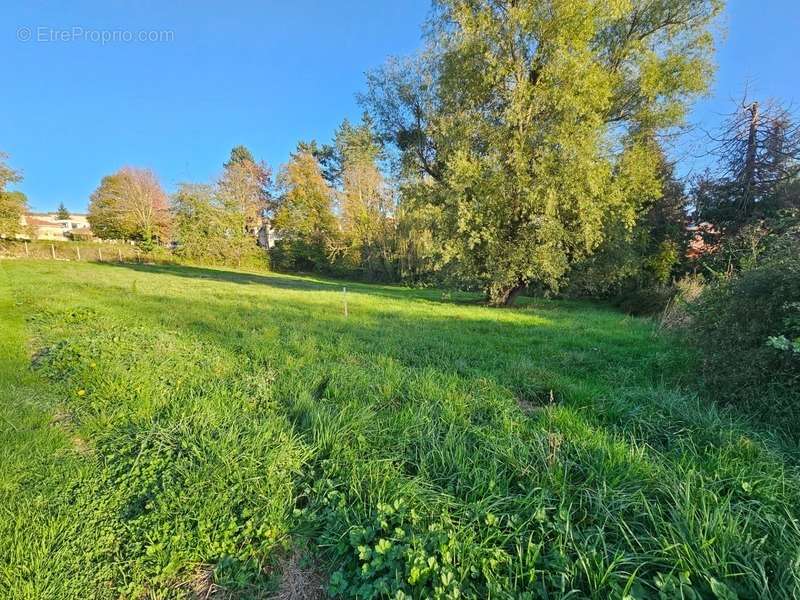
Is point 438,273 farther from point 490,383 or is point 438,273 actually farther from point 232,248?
point 232,248

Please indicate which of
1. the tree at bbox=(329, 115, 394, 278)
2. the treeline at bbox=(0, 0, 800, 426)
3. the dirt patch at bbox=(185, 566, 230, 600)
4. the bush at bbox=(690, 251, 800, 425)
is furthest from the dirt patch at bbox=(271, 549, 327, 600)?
the tree at bbox=(329, 115, 394, 278)

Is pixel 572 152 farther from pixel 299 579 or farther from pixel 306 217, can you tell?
pixel 306 217

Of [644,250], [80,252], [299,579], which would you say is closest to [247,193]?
[80,252]

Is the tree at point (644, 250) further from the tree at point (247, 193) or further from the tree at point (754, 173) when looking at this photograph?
the tree at point (247, 193)

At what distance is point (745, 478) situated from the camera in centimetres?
203

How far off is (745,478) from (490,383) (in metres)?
2.05

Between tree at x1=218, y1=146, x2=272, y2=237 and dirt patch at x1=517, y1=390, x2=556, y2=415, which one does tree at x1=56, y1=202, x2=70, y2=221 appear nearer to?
tree at x1=218, y1=146, x2=272, y2=237

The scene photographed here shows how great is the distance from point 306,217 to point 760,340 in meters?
31.8

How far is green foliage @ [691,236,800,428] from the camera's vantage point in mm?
2859

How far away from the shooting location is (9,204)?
2291cm

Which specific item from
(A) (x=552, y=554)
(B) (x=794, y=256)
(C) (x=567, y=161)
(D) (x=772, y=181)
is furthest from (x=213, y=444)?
(D) (x=772, y=181)

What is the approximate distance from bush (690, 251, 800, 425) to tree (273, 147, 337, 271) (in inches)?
1148

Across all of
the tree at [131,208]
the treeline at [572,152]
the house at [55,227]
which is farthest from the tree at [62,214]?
the treeline at [572,152]

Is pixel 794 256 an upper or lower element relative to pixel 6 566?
upper
